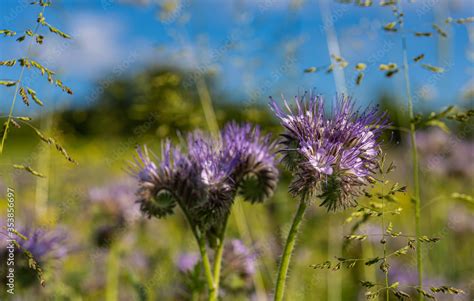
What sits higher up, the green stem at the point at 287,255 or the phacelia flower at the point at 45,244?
the phacelia flower at the point at 45,244

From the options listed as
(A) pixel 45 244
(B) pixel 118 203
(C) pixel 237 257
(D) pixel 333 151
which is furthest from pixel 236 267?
(D) pixel 333 151

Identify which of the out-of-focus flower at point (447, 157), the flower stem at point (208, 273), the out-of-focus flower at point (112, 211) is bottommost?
the flower stem at point (208, 273)

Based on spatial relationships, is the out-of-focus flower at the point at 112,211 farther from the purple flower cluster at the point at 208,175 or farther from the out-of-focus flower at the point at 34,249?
the purple flower cluster at the point at 208,175

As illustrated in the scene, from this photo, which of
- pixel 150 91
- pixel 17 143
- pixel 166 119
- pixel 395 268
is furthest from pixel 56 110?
pixel 17 143

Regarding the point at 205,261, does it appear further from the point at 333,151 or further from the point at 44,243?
the point at 44,243

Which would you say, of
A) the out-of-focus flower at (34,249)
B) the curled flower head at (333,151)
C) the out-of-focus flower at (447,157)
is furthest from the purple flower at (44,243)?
the out-of-focus flower at (447,157)

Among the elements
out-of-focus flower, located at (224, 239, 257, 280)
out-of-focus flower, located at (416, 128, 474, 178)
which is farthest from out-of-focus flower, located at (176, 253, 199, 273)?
out-of-focus flower, located at (416, 128, 474, 178)
